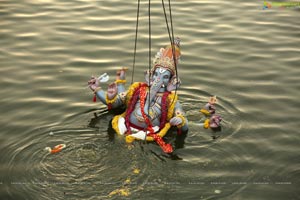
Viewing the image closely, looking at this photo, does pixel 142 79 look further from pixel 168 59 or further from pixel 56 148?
pixel 56 148

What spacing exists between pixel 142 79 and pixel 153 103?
1.57 metres

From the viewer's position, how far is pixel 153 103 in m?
6.73

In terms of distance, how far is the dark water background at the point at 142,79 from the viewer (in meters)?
5.86

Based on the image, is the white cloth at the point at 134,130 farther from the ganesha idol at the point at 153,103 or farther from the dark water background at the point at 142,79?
the dark water background at the point at 142,79

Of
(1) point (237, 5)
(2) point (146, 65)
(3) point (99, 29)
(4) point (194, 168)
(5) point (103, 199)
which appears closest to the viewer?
(5) point (103, 199)

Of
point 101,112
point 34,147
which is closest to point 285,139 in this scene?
point 101,112

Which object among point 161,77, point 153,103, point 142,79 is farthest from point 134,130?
point 142,79

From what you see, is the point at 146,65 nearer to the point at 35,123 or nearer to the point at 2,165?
the point at 35,123

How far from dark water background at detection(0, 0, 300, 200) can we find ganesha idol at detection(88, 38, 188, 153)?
0.74 feet

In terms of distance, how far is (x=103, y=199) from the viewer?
18.1ft

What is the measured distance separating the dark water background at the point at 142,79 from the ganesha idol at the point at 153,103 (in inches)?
8.8

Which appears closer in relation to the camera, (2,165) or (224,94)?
(2,165)

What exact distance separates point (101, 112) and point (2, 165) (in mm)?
1713

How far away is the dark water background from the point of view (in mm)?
5859
